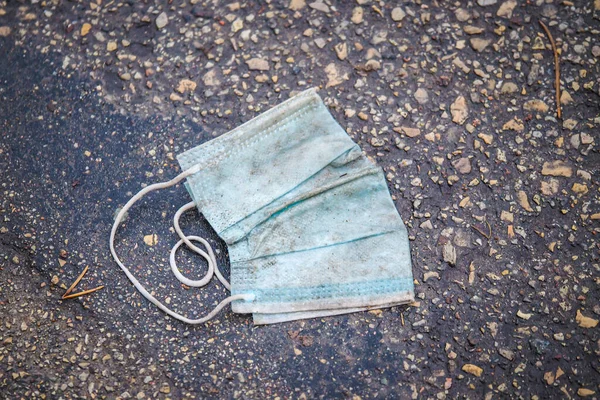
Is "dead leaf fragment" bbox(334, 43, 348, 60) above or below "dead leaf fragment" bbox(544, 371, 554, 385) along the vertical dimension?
above

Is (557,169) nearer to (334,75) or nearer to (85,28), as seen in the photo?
(334,75)

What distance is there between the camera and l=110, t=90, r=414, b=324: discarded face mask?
2031mm

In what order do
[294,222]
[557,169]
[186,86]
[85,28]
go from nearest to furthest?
[294,222], [557,169], [186,86], [85,28]

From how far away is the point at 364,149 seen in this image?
2242 mm

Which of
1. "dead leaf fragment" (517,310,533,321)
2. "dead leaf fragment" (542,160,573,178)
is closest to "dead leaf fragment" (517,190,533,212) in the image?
"dead leaf fragment" (542,160,573,178)

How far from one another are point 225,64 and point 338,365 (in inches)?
49.6

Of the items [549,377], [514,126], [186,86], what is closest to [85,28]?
[186,86]

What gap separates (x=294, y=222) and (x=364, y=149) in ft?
1.37

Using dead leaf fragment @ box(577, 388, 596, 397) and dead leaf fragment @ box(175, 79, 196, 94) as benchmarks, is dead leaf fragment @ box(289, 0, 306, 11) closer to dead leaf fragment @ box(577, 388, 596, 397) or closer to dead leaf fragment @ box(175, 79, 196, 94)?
dead leaf fragment @ box(175, 79, 196, 94)

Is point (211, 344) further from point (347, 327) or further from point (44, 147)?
point (44, 147)

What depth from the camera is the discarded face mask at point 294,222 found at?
6.66ft

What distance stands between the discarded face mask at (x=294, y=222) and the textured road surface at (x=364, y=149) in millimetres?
73

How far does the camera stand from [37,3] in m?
2.51

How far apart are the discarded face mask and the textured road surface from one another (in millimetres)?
73
